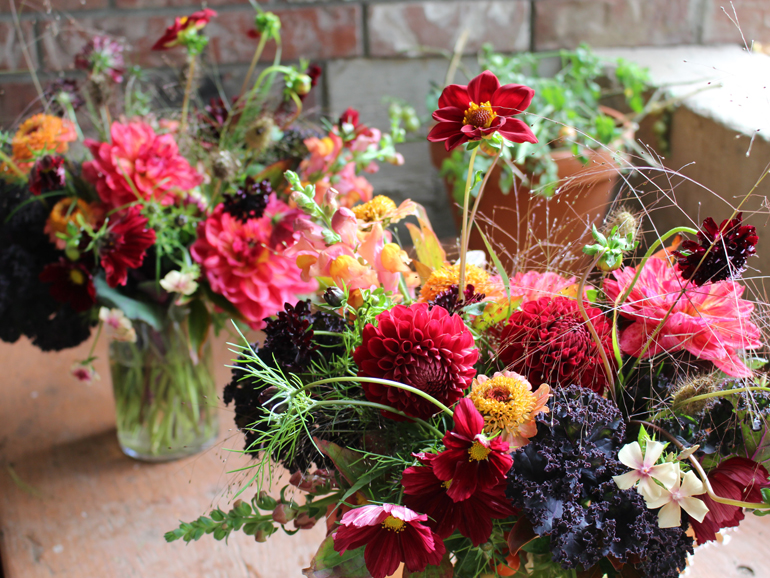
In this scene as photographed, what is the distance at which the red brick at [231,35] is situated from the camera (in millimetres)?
1151

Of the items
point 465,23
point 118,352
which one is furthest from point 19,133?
point 465,23

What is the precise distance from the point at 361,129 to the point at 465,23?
69 centimetres

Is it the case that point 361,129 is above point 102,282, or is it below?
above

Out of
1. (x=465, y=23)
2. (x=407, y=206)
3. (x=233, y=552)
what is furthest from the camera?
(x=465, y=23)

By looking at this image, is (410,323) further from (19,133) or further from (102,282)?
(19,133)

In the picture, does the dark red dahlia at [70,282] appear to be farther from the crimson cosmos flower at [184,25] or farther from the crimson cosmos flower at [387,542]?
the crimson cosmos flower at [387,542]

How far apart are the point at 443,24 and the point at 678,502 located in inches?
42.6

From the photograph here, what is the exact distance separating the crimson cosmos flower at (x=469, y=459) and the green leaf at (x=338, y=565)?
90 mm

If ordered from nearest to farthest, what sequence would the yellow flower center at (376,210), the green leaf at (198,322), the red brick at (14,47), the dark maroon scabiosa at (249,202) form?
the yellow flower center at (376,210)
the dark maroon scabiosa at (249,202)
the green leaf at (198,322)
the red brick at (14,47)

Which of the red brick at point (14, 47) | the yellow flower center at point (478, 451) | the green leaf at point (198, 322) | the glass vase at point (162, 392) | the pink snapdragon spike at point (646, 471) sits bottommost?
the glass vase at point (162, 392)

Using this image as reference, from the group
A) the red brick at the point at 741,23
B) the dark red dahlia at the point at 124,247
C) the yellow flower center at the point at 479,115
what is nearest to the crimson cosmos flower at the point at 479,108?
the yellow flower center at the point at 479,115

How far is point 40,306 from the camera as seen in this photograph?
0.67 m

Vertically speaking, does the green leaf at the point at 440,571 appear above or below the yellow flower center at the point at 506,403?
below

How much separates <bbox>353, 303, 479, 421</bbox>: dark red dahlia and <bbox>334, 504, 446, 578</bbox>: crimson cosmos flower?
58mm
